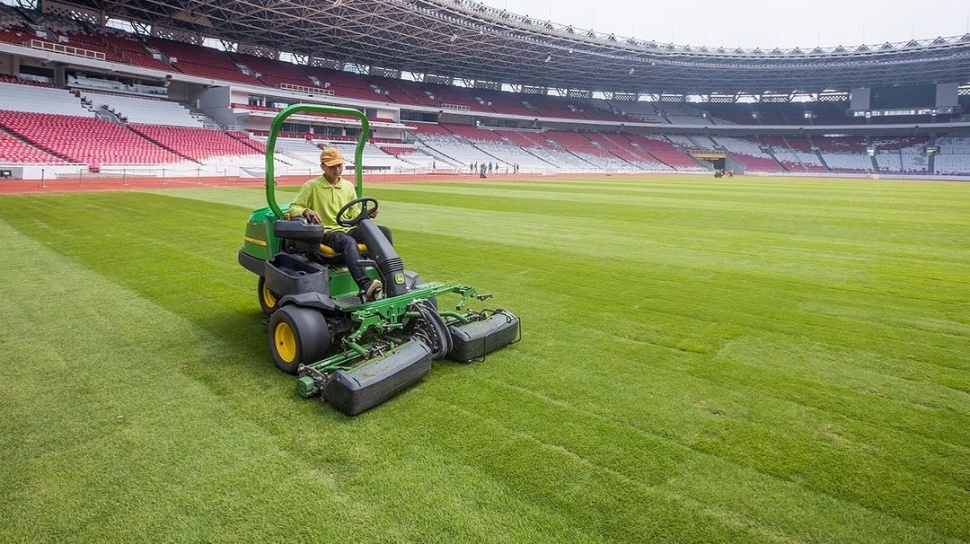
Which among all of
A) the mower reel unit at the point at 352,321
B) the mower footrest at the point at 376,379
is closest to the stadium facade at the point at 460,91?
the mower reel unit at the point at 352,321

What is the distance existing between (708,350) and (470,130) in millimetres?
64275

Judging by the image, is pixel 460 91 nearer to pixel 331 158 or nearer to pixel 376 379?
pixel 331 158

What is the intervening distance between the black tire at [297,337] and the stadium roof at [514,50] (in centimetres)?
4035

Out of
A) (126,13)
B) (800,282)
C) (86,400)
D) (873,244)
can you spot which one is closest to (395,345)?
(86,400)

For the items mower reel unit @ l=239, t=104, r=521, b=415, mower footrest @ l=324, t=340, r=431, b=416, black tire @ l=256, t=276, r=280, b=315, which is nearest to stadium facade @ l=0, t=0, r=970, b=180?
black tire @ l=256, t=276, r=280, b=315

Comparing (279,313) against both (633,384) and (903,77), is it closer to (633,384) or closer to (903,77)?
(633,384)

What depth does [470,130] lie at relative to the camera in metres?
66.9

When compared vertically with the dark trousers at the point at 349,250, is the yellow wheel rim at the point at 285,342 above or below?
below

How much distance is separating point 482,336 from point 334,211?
68.8 inches

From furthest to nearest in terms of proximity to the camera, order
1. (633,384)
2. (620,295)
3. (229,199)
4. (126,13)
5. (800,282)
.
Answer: (126,13)
(229,199)
(800,282)
(620,295)
(633,384)

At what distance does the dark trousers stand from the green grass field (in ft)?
3.12

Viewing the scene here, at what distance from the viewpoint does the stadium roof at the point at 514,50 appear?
1688 inches

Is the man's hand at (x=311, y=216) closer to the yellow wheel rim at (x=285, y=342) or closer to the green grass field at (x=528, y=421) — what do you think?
the yellow wheel rim at (x=285, y=342)

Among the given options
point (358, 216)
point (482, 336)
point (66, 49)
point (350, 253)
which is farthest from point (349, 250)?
point (66, 49)
